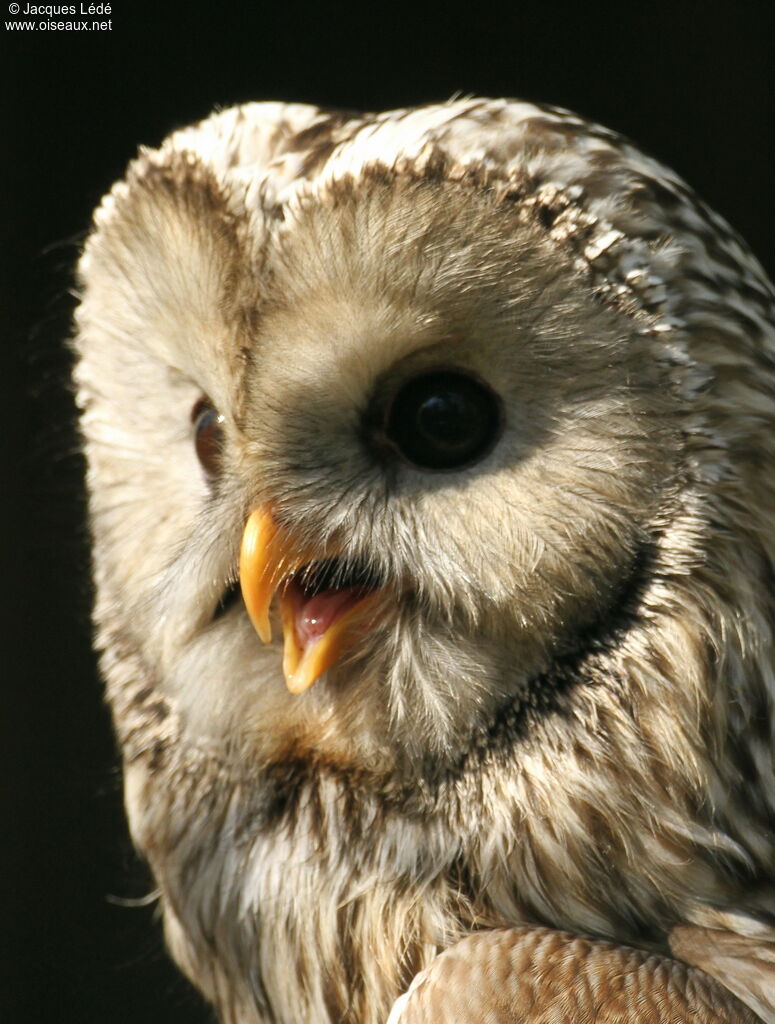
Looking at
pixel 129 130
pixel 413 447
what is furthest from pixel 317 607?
pixel 129 130

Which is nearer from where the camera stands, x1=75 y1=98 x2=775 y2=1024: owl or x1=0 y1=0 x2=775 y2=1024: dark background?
x1=75 y1=98 x2=775 y2=1024: owl

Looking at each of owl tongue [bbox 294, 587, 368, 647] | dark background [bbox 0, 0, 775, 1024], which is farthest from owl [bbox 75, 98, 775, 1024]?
dark background [bbox 0, 0, 775, 1024]

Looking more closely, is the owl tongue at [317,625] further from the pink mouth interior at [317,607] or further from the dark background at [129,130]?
the dark background at [129,130]

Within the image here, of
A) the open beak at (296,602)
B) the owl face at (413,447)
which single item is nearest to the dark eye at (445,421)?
the owl face at (413,447)

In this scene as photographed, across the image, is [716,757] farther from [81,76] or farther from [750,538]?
[81,76]

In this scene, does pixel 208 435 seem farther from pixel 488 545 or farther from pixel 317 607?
pixel 488 545

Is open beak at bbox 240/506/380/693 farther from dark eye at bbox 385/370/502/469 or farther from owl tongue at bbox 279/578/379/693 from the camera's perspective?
dark eye at bbox 385/370/502/469
